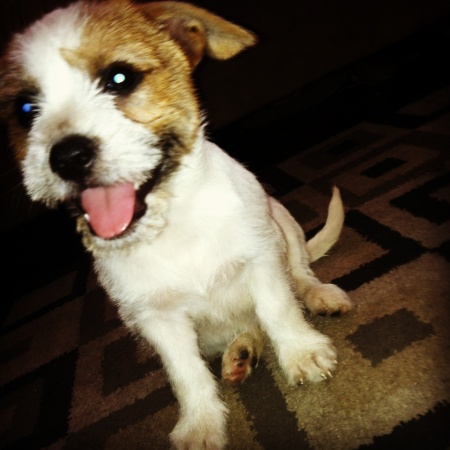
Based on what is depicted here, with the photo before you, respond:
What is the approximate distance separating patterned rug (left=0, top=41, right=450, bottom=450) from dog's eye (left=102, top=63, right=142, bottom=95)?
3.66ft

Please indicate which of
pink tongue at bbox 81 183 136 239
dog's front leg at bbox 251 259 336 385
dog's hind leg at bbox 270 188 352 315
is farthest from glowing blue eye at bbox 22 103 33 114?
dog's hind leg at bbox 270 188 352 315

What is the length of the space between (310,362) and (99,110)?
41.6 inches

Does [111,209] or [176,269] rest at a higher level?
[111,209]

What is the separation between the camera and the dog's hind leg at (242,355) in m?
1.46

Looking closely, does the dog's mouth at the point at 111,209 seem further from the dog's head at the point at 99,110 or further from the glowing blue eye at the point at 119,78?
the glowing blue eye at the point at 119,78

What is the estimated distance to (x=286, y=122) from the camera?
12.5ft

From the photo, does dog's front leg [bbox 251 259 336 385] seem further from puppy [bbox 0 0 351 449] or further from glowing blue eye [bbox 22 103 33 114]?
glowing blue eye [bbox 22 103 33 114]

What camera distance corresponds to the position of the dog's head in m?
1.11

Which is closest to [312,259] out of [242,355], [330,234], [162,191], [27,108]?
[330,234]

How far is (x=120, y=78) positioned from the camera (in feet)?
4.03

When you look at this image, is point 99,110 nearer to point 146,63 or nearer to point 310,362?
point 146,63

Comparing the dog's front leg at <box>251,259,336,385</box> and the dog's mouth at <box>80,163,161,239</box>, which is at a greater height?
the dog's mouth at <box>80,163,161,239</box>

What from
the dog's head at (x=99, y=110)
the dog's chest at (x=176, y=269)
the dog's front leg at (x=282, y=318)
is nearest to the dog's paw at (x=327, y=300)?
the dog's front leg at (x=282, y=318)

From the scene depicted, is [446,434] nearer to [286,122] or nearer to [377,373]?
[377,373]
